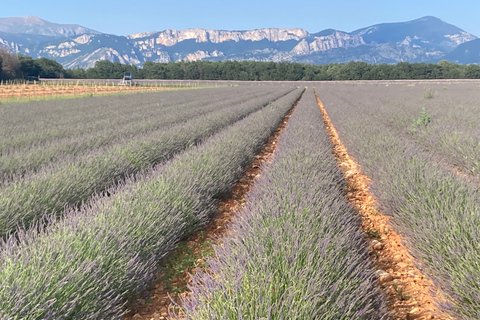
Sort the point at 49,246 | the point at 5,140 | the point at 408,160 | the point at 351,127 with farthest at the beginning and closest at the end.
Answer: the point at 351,127
the point at 5,140
the point at 408,160
the point at 49,246

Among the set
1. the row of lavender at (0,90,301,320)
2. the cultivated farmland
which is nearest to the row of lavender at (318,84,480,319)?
the cultivated farmland

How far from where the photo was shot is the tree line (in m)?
72.6

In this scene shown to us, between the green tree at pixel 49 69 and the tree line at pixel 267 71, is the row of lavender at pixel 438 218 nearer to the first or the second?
the green tree at pixel 49 69

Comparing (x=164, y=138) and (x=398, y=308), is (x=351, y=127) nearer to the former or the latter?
(x=164, y=138)

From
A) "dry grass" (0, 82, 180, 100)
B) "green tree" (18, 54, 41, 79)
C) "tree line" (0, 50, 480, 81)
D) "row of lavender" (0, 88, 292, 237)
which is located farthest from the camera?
"tree line" (0, 50, 480, 81)

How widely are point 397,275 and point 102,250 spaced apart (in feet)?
7.74

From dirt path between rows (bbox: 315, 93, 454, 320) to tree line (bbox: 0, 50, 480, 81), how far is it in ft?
249

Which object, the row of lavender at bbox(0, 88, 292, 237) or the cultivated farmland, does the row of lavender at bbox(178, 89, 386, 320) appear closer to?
the cultivated farmland

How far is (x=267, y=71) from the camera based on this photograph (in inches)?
3228

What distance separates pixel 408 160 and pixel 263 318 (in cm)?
410

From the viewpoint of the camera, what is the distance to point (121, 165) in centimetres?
519

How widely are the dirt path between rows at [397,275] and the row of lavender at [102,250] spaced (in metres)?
1.62

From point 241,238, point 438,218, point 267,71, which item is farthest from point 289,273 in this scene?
point 267,71

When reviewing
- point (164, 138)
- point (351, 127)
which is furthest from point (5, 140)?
point (351, 127)
